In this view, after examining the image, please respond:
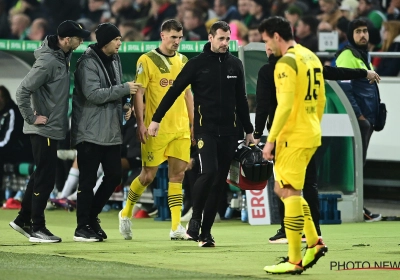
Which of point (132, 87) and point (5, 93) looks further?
point (5, 93)

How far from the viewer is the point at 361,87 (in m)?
13.9

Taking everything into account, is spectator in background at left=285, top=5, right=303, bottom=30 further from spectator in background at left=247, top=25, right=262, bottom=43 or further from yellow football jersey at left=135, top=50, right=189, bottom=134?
yellow football jersey at left=135, top=50, right=189, bottom=134

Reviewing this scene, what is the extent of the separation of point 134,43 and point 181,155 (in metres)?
4.04

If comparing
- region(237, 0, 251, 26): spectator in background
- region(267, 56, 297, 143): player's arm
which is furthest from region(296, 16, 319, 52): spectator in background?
region(267, 56, 297, 143): player's arm

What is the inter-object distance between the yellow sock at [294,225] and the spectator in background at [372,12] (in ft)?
31.6

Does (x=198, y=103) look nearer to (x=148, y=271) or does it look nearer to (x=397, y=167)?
(x=148, y=271)

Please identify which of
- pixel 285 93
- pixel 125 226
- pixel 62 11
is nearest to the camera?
pixel 285 93

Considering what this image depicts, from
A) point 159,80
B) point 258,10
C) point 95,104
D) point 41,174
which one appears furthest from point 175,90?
point 258,10

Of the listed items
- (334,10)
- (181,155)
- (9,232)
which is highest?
(334,10)

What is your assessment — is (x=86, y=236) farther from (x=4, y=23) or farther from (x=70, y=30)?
(x=4, y=23)

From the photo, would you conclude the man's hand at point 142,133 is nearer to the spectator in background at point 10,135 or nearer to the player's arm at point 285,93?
the player's arm at point 285,93

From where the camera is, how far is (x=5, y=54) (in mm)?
16812

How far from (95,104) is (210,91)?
48.6 inches

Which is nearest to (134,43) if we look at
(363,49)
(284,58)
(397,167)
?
(363,49)
